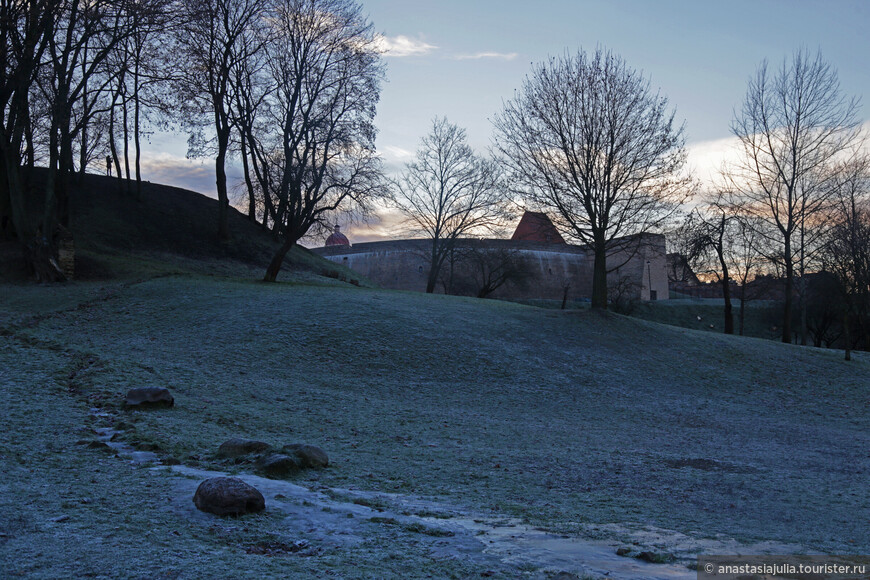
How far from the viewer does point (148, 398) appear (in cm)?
818

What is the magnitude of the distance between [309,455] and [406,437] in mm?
2604

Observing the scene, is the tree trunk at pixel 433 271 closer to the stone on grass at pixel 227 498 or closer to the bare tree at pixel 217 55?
the bare tree at pixel 217 55

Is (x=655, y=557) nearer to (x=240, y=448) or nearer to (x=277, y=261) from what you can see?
(x=240, y=448)

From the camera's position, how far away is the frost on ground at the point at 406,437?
3.85 m

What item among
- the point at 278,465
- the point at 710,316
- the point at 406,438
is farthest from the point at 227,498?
the point at 710,316

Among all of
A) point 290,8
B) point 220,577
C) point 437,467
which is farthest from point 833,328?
point 220,577

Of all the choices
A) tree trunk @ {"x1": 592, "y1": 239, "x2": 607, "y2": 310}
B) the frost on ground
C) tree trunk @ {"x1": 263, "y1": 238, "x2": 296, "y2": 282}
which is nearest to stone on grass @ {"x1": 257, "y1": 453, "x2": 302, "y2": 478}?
the frost on ground

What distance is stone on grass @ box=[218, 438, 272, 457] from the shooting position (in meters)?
6.07

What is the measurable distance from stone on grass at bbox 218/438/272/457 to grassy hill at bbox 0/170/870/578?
0.42 ft

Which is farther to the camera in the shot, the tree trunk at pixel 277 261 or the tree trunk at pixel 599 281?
the tree trunk at pixel 277 261

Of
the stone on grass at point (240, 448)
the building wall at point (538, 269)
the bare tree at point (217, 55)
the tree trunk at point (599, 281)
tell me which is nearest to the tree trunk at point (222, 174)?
the bare tree at point (217, 55)

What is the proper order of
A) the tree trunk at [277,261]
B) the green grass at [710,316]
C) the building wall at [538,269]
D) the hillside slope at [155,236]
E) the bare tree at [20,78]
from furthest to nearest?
the building wall at [538,269]
the green grass at [710,316]
the hillside slope at [155,236]
the tree trunk at [277,261]
the bare tree at [20,78]

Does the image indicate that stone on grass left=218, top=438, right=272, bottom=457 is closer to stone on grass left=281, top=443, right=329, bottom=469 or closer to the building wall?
stone on grass left=281, top=443, right=329, bottom=469

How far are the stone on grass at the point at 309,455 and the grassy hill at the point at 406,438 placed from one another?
116 millimetres
